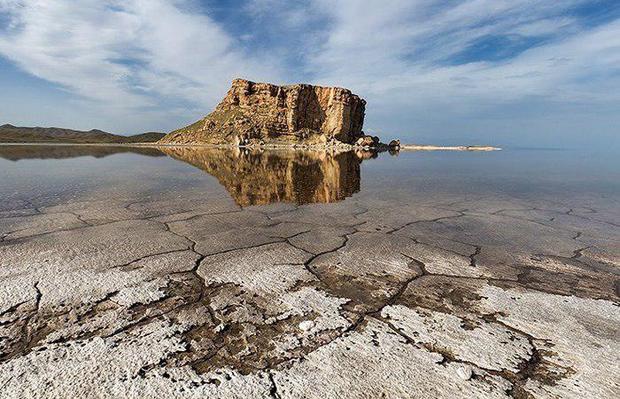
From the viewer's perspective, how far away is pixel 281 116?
103 meters

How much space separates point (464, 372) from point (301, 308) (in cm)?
173

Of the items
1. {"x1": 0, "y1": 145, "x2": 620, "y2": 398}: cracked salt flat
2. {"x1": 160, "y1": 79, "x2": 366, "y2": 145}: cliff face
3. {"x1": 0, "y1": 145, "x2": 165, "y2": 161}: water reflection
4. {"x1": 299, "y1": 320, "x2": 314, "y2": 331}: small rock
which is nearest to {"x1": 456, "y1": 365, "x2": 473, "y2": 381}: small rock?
{"x1": 0, "y1": 145, "x2": 620, "y2": 398}: cracked salt flat

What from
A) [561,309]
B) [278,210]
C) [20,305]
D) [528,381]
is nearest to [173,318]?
[20,305]

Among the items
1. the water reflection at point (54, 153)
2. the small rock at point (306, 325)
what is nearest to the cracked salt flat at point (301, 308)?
the small rock at point (306, 325)

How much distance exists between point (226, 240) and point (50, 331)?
334 cm

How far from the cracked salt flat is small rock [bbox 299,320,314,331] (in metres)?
0.02

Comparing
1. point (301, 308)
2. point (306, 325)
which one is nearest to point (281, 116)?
point (301, 308)

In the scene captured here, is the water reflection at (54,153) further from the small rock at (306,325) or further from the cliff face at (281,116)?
the cliff face at (281,116)

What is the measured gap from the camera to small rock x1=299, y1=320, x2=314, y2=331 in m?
3.47

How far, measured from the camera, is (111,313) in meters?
3.63

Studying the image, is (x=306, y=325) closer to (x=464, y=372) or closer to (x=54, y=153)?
(x=464, y=372)

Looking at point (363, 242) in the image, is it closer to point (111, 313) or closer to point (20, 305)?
point (111, 313)

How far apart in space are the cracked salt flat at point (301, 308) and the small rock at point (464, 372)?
0.09 ft

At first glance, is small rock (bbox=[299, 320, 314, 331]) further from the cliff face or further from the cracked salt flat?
the cliff face
